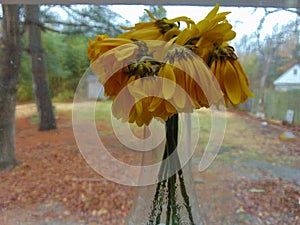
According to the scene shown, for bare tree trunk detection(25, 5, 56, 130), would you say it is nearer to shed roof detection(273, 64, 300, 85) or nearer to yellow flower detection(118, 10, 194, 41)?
yellow flower detection(118, 10, 194, 41)

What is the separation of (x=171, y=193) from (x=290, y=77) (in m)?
0.45

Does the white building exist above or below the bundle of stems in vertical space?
above

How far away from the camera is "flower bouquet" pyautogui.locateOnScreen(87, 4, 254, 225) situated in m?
0.32

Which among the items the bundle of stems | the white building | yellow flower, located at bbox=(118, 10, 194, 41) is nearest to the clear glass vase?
the bundle of stems

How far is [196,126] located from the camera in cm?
46

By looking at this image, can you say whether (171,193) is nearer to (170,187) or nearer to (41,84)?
(170,187)

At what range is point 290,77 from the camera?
24.6 inches

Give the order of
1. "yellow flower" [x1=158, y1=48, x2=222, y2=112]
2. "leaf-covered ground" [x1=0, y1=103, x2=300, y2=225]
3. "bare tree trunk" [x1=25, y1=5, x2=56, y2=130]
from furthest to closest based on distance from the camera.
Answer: "bare tree trunk" [x1=25, y1=5, x2=56, y2=130] → "leaf-covered ground" [x1=0, y1=103, x2=300, y2=225] → "yellow flower" [x1=158, y1=48, x2=222, y2=112]

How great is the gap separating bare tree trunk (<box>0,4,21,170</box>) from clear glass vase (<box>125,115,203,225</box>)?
0.39 m

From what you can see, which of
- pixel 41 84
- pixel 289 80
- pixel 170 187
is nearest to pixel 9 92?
pixel 41 84

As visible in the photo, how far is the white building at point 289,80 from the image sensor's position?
1.96 ft

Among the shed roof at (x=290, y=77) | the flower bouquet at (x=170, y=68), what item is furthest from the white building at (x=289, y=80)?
the flower bouquet at (x=170, y=68)

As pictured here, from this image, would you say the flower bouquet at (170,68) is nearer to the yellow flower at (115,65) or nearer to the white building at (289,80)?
the yellow flower at (115,65)

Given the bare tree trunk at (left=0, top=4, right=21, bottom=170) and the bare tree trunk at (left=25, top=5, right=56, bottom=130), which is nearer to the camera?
the bare tree trunk at (left=0, top=4, right=21, bottom=170)
